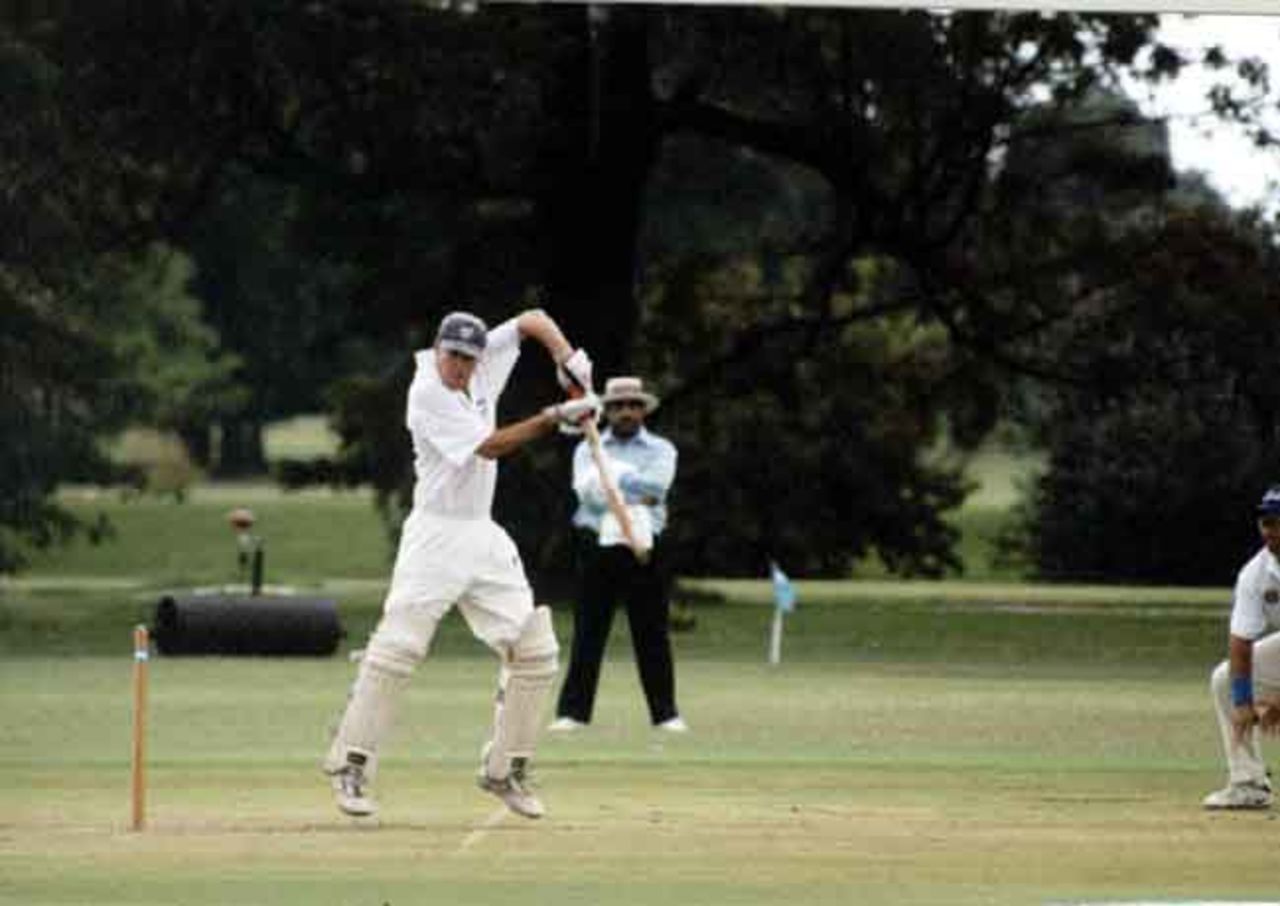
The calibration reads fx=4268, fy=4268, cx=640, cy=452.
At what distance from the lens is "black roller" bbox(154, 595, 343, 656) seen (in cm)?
2602

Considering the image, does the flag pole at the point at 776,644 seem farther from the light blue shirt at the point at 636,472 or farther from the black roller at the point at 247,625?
the light blue shirt at the point at 636,472

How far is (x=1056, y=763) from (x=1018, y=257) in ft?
32.0

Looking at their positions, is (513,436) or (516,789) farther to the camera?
(516,789)

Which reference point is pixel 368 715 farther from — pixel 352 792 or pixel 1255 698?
pixel 1255 698

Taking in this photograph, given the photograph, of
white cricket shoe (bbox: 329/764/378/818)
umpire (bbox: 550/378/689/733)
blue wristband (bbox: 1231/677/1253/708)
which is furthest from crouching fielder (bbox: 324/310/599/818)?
umpire (bbox: 550/378/689/733)

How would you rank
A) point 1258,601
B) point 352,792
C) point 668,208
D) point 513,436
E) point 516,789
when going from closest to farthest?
point 513,436 → point 352,792 → point 516,789 → point 1258,601 → point 668,208

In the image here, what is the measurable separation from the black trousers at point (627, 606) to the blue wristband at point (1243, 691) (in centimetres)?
428

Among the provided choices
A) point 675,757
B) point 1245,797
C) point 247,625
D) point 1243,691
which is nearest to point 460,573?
point 1243,691

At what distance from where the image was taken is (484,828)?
50.3 ft

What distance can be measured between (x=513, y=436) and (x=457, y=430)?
38cm

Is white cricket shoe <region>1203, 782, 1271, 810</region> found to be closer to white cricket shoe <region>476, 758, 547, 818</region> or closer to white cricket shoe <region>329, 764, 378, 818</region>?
white cricket shoe <region>476, 758, 547, 818</region>

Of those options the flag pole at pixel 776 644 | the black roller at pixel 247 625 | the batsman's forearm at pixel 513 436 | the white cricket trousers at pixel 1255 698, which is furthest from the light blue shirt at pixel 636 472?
the black roller at pixel 247 625

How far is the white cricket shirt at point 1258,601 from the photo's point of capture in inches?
628

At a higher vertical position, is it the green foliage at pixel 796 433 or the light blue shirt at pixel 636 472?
the light blue shirt at pixel 636 472
